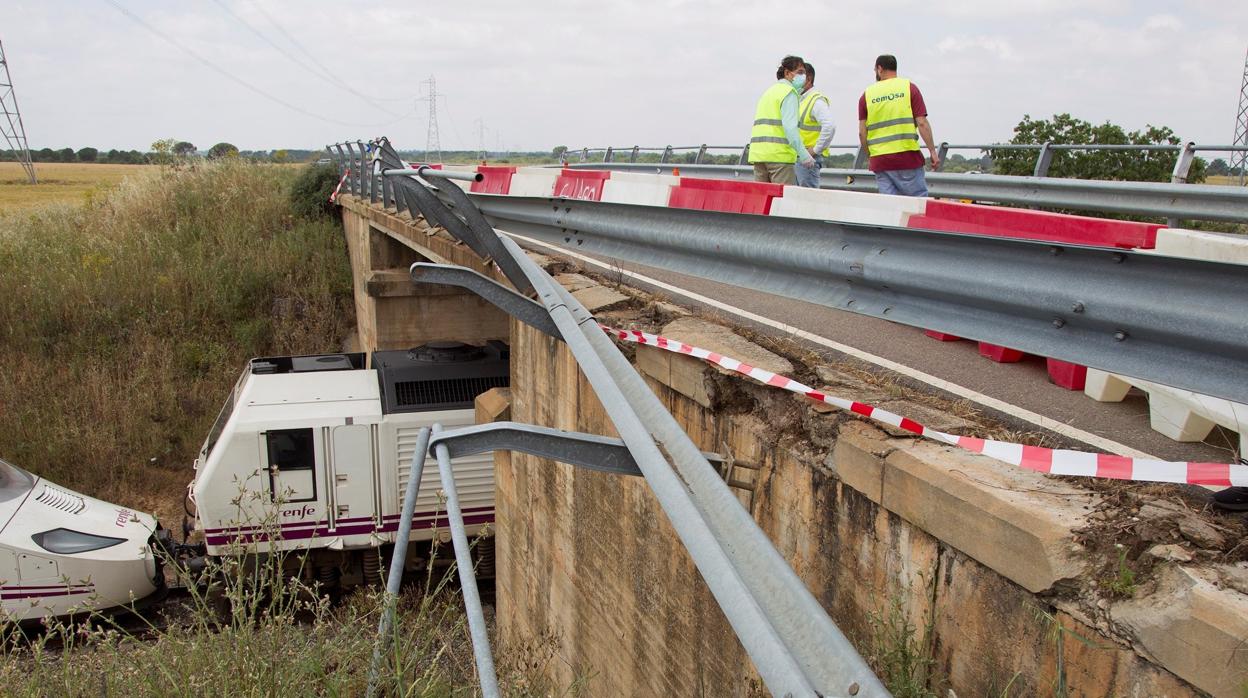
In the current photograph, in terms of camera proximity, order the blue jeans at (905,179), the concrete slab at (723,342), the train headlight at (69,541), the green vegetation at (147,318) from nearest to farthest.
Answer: the concrete slab at (723,342), the blue jeans at (905,179), the train headlight at (69,541), the green vegetation at (147,318)

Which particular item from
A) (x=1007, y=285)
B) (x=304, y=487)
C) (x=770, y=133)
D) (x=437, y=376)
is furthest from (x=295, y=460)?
(x=1007, y=285)

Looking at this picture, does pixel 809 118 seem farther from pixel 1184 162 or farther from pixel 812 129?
pixel 1184 162

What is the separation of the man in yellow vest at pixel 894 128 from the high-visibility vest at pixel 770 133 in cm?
91

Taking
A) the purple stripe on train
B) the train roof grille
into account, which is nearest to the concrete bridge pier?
the train roof grille

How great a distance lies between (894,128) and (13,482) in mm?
11899

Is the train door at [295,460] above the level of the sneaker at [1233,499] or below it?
below

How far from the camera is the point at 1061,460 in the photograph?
3.10 meters

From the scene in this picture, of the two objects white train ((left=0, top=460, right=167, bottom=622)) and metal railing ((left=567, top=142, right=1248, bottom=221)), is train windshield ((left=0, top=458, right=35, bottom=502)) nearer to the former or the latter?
white train ((left=0, top=460, right=167, bottom=622))

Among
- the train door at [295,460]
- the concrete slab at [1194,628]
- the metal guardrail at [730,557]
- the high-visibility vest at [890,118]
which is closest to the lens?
the metal guardrail at [730,557]

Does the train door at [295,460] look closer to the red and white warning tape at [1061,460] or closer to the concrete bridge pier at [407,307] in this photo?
the concrete bridge pier at [407,307]

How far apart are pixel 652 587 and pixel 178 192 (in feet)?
94.8

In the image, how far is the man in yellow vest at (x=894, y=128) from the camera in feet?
27.7

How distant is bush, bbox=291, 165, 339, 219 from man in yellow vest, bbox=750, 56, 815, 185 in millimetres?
22173

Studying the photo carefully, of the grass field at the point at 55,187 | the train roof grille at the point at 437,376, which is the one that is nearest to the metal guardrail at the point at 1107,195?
A: the train roof grille at the point at 437,376
